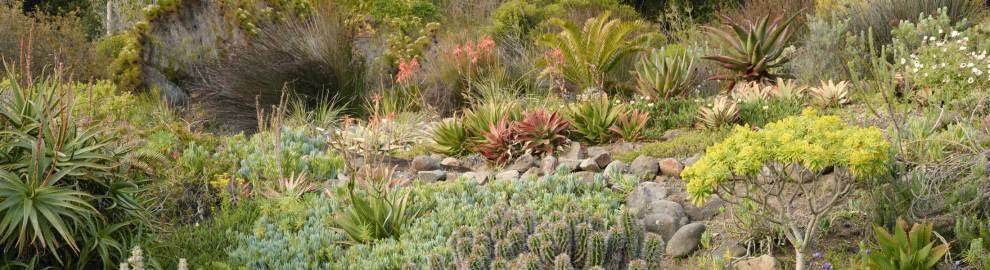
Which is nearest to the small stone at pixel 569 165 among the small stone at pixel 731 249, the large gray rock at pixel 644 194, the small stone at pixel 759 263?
the large gray rock at pixel 644 194

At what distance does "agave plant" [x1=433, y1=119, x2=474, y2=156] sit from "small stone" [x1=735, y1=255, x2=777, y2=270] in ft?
10.2

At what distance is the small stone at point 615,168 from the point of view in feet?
18.1

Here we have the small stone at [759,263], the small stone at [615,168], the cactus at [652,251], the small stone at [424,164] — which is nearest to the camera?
the cactus at [652,251]

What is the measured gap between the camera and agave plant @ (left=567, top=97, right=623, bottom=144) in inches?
271

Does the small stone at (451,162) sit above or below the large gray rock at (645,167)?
below

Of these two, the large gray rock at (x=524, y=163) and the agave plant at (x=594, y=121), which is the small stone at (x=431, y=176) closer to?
the large gray rock at (x=524, y=163)

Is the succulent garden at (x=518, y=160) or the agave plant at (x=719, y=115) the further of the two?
the agave plant at (x=719, y=115)

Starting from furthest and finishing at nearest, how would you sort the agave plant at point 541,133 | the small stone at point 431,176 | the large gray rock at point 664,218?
the agave plant at point 541,133 → the small stone at point 431,176 → the large gray rock at point 664,218

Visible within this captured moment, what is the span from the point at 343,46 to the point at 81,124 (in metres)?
5.58

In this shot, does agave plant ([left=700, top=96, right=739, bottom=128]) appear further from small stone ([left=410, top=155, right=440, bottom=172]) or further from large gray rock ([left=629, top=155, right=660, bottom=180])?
small stone ([left=410, top=155, right=440, bottom=172])

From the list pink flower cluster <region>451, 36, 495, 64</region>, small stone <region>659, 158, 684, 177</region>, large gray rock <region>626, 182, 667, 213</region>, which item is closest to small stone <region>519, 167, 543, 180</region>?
large gray rock <region>626, 182, 667, 213</region>

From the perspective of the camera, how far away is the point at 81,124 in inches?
182

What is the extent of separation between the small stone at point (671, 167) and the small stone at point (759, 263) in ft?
4.34

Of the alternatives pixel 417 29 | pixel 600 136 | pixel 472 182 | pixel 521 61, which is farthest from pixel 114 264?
pixel 417 29
